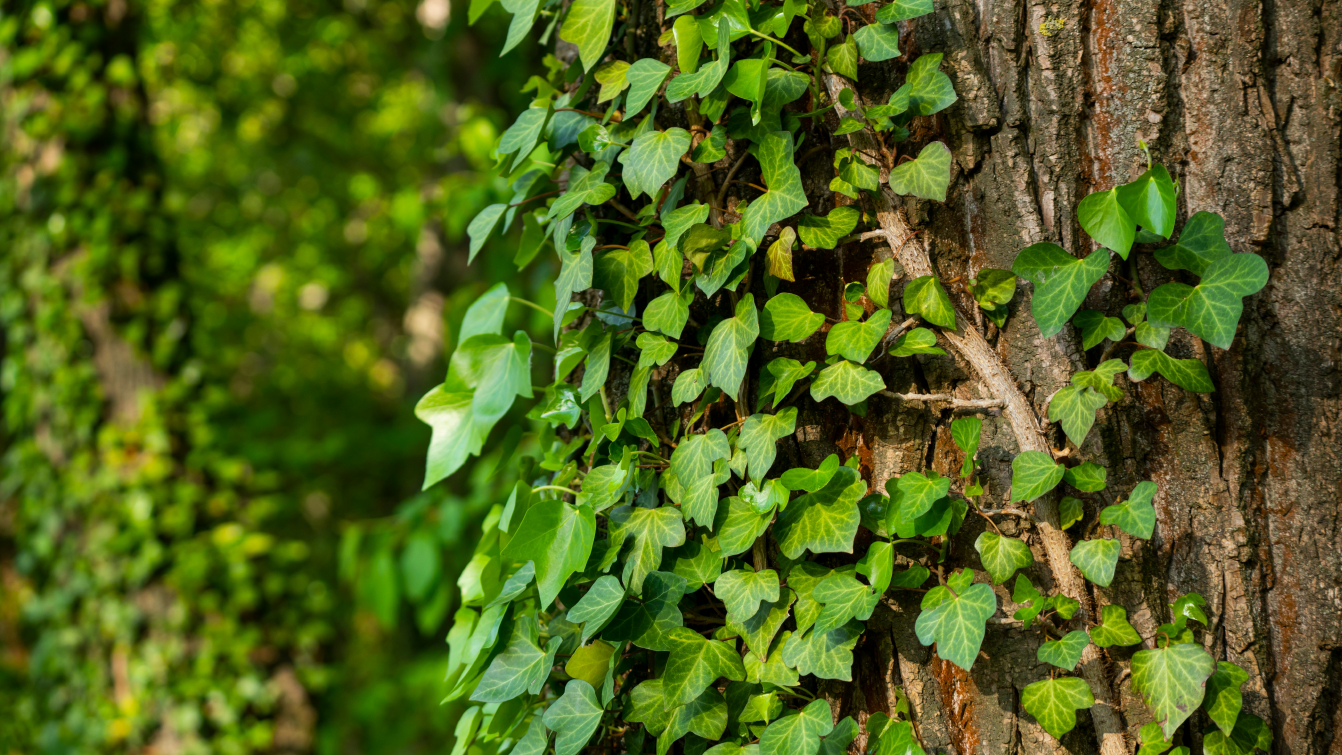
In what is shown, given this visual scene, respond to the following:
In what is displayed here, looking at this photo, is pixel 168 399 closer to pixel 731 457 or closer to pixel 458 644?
pixel 458 644

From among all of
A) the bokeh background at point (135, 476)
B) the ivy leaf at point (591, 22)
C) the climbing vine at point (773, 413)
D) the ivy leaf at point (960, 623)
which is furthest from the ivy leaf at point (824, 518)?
the bokeh background at point (135, 476)

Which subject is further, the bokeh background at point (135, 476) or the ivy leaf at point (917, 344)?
the bokeh background at point (135, 476)

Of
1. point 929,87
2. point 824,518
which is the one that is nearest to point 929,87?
point 929,87

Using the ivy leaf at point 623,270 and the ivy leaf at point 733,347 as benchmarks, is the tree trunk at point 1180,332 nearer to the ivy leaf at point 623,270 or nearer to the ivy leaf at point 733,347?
the ivy leaf at point 733,347

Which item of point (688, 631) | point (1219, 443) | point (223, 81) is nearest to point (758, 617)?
point (688, 631)

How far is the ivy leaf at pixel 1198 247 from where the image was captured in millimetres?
819

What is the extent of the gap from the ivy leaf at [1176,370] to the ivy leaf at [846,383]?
261 mm

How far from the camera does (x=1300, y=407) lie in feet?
2.84

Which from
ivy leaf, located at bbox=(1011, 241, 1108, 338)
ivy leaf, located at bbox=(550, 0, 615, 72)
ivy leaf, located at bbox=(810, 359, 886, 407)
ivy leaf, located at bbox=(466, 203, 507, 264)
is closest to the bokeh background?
ivy leaf, located at bbox=(466, 203, 507, 264)

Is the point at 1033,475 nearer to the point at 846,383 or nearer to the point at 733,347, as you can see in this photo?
the point at 846,383

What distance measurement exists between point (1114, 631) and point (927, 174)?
1.71 feet

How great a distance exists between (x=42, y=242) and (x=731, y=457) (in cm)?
361

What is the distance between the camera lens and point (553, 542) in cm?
95

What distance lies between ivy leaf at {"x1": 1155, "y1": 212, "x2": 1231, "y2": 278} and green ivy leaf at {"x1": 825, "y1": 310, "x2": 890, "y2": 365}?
28cm
